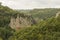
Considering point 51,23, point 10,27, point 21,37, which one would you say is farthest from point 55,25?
point 10,27

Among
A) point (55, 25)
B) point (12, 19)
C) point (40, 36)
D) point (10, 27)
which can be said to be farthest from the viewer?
point (12, 19)

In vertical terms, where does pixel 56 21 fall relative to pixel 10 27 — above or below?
above

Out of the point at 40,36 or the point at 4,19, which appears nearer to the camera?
the point at 40,36

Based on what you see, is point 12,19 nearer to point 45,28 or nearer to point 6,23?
point 6,23

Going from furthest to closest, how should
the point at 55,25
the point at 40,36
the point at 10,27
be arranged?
1. the point at 10,27
2. the point at 55,25
3. the point at 40,36

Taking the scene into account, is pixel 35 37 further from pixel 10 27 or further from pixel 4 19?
pixel 4 19

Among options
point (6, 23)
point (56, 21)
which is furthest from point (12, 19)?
point (56, 21)
